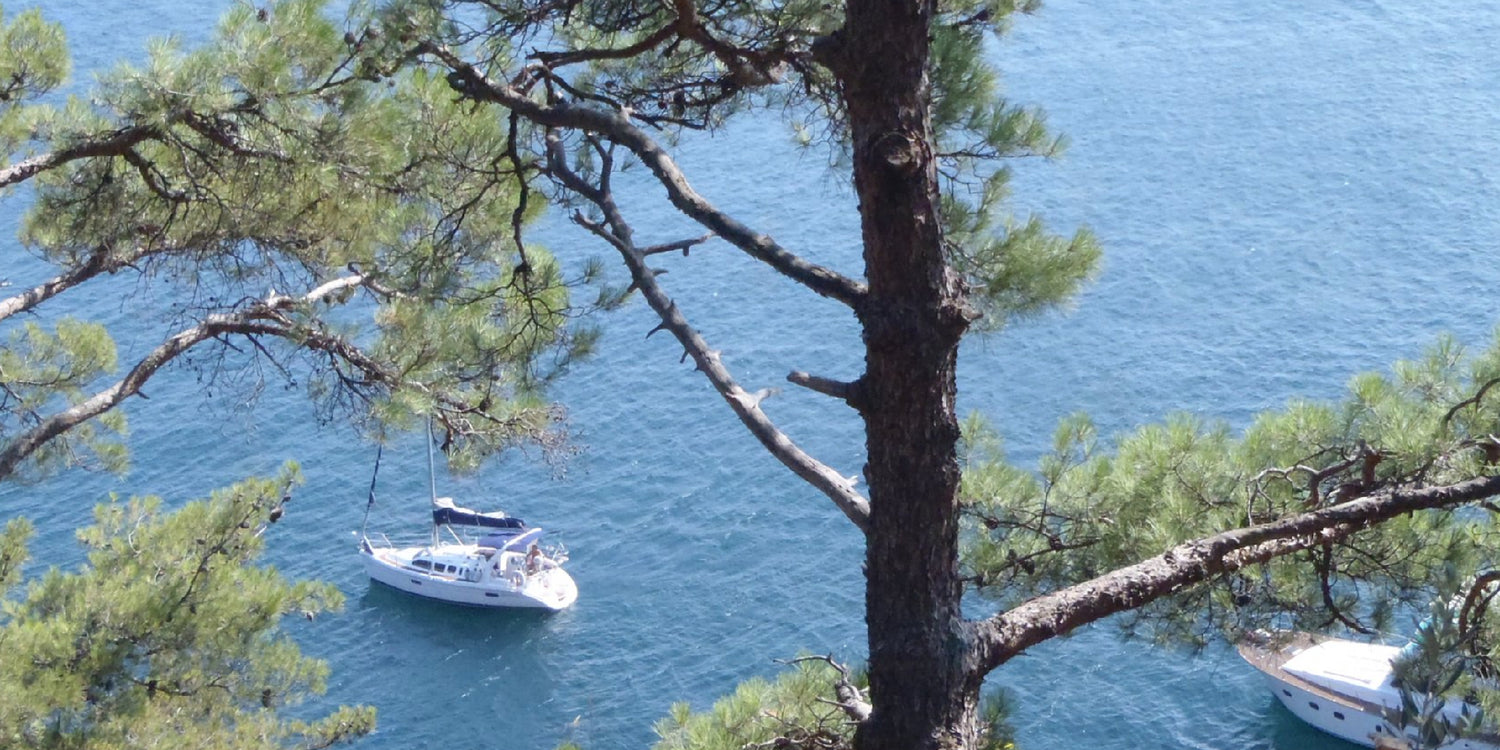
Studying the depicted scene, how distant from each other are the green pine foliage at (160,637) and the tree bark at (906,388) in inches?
114

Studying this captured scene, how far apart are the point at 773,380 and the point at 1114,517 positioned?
9299 millimetres

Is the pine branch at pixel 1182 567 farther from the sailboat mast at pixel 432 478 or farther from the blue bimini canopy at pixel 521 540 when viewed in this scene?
the sailboat mast at pixel 432 478

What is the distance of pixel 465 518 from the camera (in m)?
13.3

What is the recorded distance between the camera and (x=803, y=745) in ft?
10.1

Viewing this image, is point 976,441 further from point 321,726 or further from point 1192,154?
point 1192,154

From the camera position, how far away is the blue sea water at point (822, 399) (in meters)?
11.5

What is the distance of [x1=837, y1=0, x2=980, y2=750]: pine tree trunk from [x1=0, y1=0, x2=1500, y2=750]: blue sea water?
781 cm

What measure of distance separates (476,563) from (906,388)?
11.5 m

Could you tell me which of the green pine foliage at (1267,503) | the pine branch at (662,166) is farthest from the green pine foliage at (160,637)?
the green pine foliage at (1267,503)

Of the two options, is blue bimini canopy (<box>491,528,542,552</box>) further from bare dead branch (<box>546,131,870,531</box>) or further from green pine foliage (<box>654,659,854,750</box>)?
green pine foliage (<box>654,659,854,750</box>)

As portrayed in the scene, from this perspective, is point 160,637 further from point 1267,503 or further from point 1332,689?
point 1332,689

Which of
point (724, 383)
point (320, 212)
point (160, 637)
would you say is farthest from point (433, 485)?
point (724, 383)

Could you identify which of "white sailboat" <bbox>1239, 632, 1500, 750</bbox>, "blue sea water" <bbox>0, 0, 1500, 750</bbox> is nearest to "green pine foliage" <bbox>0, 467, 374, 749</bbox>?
"blue sea water" <bbox>0, 0, 1500, 750</bbox>

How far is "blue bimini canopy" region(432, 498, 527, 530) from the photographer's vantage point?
43.4ft
